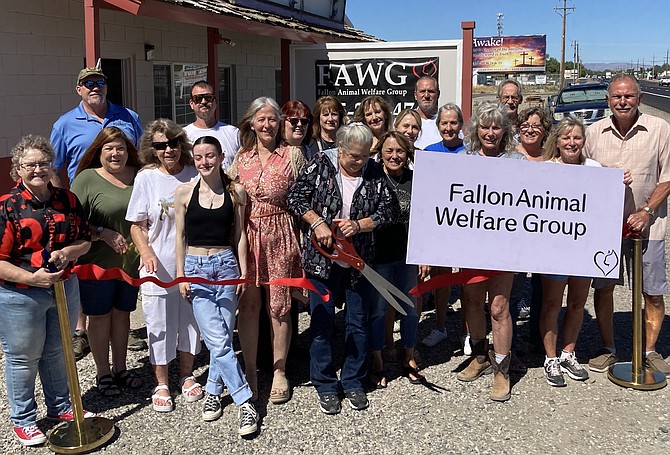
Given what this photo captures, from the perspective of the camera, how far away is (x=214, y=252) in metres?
3.95

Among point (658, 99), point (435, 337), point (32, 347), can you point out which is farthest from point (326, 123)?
point (658, 99)

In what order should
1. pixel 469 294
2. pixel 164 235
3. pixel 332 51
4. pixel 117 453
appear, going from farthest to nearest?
pixel 332 51
pixel 469 294
pixel 164 235
pixel 117 453

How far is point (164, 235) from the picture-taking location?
4109 mm

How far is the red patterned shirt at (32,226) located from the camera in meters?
3.47

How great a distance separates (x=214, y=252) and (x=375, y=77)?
4.37 m

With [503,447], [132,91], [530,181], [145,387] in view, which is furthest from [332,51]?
[503,447]

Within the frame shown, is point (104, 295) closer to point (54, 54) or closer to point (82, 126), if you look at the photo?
point (82, 126)

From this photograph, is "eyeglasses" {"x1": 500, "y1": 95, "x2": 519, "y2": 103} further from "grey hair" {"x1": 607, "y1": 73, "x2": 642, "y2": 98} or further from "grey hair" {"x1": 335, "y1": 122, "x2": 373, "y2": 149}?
"grey hair" {"x1": 335, "y1": 122, "x2": 373, "y2": 149}

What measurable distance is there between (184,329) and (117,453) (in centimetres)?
90

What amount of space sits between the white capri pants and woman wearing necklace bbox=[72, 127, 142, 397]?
28 cm

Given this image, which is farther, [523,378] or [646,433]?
[523,378]

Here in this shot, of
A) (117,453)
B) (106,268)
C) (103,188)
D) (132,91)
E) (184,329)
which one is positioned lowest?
(117,453)

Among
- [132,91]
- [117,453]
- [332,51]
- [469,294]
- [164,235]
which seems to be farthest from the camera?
[132,91]

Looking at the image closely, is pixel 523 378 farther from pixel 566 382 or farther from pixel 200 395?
pixel 200 395
